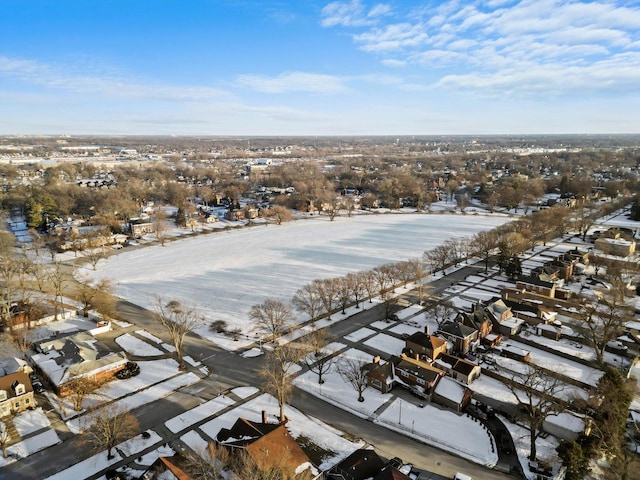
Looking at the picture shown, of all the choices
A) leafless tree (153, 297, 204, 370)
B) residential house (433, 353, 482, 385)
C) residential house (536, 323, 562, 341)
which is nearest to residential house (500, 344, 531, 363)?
residential house (536, 323, 562, 341)

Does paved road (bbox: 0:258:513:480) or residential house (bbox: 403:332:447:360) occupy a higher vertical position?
residential house (bbox: 403:332:447:360)

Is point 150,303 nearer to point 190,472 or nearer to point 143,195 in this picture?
point 190,472

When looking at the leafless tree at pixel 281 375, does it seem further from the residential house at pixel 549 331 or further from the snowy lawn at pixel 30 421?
the residential house at pixel 549 331

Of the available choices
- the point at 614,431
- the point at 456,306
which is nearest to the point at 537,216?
the point at 456,306

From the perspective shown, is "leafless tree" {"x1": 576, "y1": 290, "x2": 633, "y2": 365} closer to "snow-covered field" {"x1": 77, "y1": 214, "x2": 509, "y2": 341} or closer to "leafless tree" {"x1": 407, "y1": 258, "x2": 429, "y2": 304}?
"leafless tree" {"x1": 407, "y1": 258, "x2": 429, "y2": 304}

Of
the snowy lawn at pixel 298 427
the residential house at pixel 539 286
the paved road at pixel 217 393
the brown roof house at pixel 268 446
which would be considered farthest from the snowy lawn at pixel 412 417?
the residential house at pixel 539 286

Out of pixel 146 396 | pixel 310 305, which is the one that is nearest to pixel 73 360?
pixel 146 396
